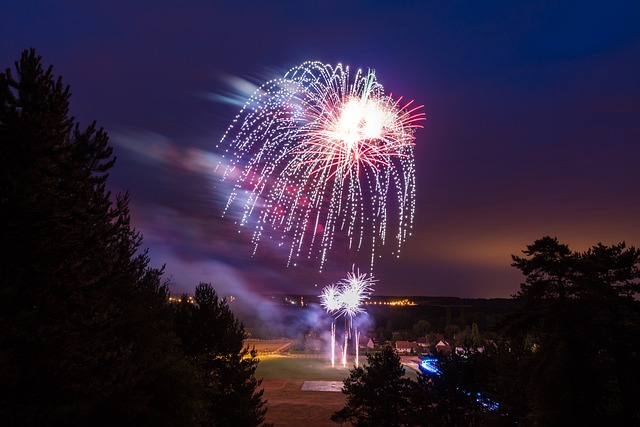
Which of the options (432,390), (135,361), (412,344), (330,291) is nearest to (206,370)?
(135,361)

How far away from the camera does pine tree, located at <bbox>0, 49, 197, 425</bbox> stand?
9211 millimetres

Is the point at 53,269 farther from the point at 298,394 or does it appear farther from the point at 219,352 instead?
the point at 298,394

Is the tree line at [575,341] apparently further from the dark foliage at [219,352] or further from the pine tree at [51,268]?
the pine tree at [51,268]

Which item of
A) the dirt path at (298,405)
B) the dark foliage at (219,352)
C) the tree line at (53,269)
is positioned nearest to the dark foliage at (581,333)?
the dark foliage at (219,352)

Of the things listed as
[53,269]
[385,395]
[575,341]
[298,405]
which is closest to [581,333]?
[575,341]

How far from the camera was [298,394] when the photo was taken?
57.9 metres

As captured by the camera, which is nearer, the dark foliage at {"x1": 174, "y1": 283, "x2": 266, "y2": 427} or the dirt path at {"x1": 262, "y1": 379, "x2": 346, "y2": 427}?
the dark foliage at {"x1": 174, "y1": 283, "x2": 266, "y2": 427}

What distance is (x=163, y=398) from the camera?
15.7 m

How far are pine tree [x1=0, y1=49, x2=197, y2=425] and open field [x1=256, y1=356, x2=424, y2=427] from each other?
3547 centimetres

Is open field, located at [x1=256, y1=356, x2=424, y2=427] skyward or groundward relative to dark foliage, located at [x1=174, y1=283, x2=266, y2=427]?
groundward

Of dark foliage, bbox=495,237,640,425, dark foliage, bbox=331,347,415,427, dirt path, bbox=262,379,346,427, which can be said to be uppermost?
dark foliage, bbox=495,237,640,425

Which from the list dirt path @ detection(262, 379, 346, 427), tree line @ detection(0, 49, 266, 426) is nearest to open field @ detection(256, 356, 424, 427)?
dirt path @ detection(262, 379, 346, 427)

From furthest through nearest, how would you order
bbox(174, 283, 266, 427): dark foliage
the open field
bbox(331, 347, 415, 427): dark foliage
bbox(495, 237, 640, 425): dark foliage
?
the open field → bbox(331, 347, 415, 427): dark foliage → bbox(174, 283, 266, 427): dark foliage → bbox(495, 237, 640, 425): dark foliage

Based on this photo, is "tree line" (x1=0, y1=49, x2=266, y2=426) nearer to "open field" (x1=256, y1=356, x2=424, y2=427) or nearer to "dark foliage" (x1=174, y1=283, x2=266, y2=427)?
"dark foliage" (x1=174, y1=283, x2=266, y2=427)
